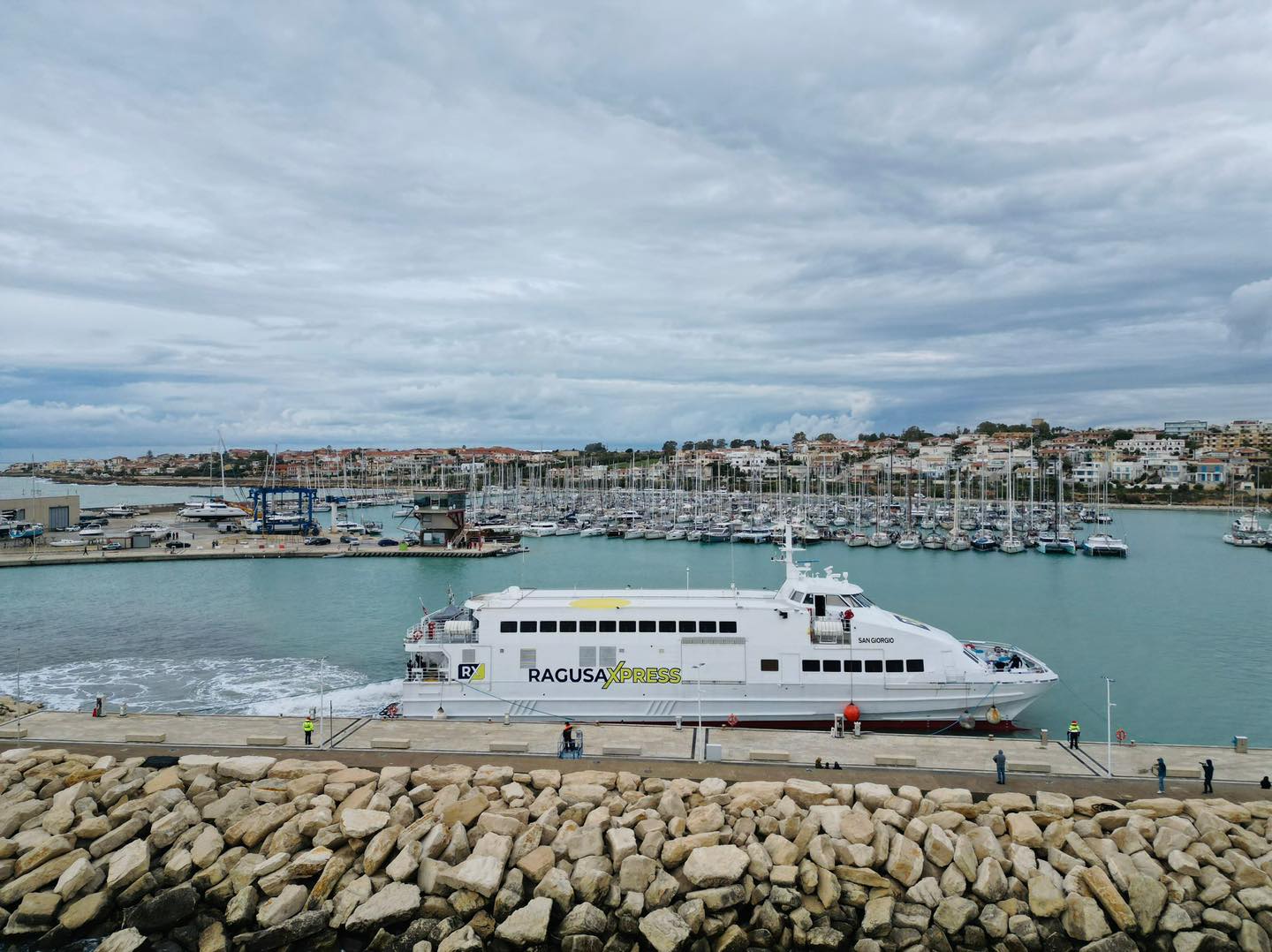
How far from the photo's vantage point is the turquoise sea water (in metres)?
25.9

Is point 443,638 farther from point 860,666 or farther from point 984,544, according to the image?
point 984,544

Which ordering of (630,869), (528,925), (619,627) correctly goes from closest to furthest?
1. (528,925)
2. (630,869)
3. (619,627)

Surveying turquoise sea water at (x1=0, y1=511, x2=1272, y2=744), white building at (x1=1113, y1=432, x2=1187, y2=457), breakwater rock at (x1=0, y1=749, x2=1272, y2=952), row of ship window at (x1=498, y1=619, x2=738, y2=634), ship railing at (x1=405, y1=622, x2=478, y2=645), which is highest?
white building at (x1=1113, y1=432, x2=1187, y2=457)

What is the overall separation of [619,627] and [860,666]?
617cm

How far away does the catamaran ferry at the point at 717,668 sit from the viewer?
19.8 metres

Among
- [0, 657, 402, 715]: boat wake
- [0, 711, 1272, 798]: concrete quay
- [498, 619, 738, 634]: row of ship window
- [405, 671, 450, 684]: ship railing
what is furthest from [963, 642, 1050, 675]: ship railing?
[0, 657, 402, 715]: boat wake

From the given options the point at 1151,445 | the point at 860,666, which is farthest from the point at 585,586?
the point at 1151,445

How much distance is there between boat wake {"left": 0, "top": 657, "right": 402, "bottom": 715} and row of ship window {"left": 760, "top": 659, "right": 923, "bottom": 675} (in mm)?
13078

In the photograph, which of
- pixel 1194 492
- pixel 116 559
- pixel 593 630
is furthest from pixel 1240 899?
pixel 1194 492

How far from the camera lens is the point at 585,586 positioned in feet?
167

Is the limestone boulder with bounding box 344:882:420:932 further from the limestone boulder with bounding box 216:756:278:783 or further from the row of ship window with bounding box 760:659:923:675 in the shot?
the row of ship window with bounding box 760:659:923:675

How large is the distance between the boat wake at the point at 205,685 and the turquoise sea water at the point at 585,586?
11 cm

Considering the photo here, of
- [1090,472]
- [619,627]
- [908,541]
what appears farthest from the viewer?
[1090,472]

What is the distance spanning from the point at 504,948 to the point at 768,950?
3879 millimetres
